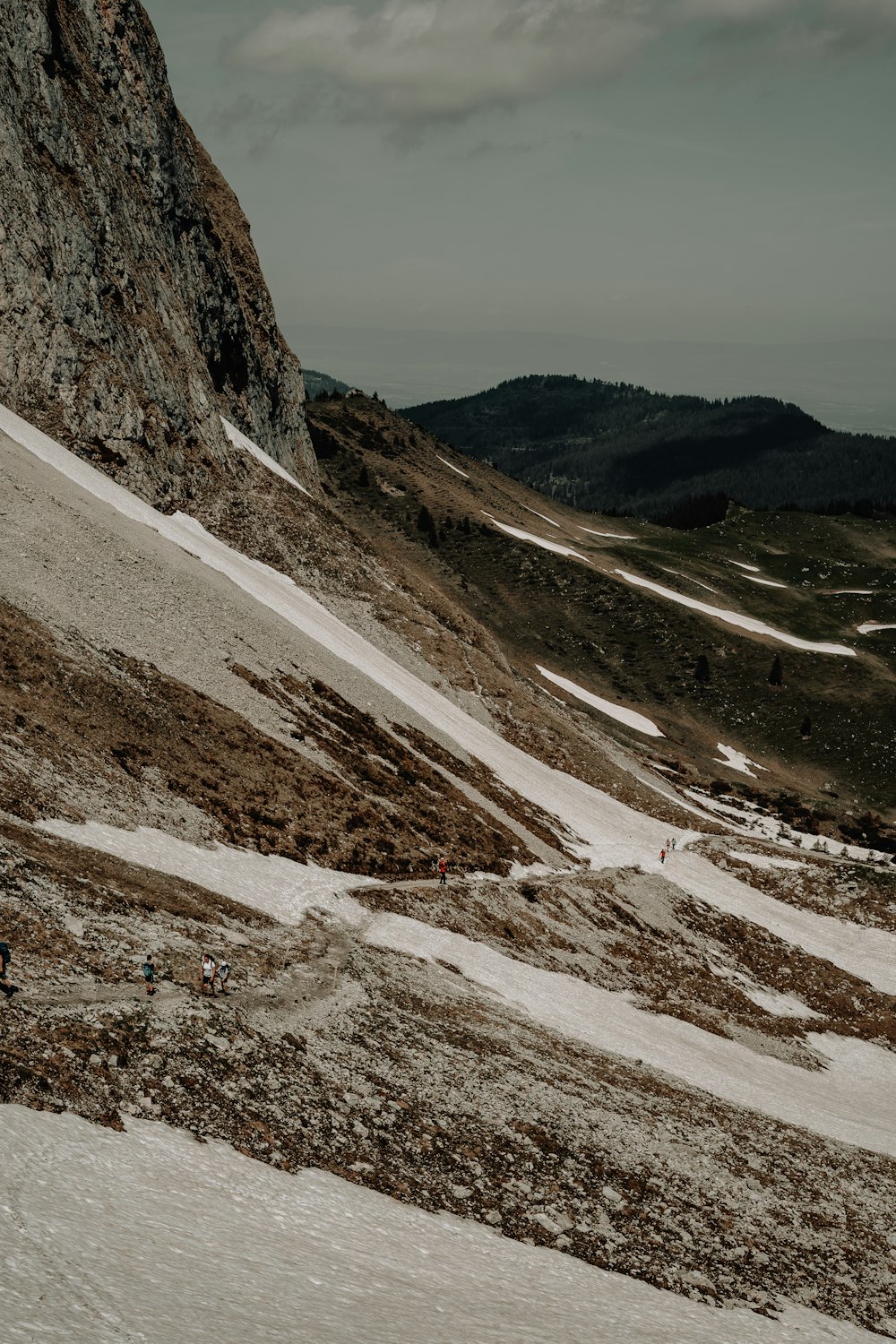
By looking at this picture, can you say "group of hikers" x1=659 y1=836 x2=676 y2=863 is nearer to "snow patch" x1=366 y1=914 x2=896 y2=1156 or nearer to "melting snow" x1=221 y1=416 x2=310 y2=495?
"snow patch" x1=366 y1=914 x2=896 y2=1156

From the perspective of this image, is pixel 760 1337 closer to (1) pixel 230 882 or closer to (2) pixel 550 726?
(1) pixel 230 882

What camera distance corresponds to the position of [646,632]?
474ft

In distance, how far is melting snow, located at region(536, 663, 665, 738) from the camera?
119 metres

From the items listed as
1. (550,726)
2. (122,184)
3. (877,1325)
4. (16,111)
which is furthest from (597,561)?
(877,1325)

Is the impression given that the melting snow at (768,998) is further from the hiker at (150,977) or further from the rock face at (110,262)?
the rock face at (110,262)

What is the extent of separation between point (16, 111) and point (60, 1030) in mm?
75450

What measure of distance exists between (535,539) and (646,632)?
105 feet

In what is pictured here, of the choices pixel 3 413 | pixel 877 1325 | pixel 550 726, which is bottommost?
pixel 877 1325

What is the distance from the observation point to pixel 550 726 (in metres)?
83.8

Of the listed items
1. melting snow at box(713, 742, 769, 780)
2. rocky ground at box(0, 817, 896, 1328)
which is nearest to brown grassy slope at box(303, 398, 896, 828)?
melting snow at box(713, 742, 769, 780)

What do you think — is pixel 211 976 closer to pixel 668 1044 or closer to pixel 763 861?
pixel 668 1044

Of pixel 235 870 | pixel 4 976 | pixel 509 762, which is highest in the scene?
pixel 509 762

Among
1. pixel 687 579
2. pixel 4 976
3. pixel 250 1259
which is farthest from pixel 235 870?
pixel 687 579

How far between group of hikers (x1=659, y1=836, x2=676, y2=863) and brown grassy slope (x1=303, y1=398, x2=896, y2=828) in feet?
117
